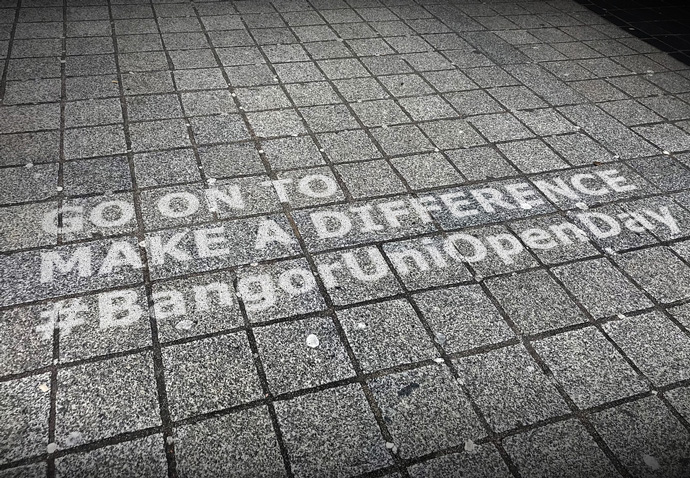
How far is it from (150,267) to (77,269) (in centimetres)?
39

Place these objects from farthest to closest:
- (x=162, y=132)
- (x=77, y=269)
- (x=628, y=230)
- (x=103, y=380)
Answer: (x=162, y=132), (x=628, y=230), (x=77, y=269), (x=103, y=380)

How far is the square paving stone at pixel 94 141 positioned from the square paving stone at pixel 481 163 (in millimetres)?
2549

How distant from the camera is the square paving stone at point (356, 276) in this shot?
2.85 m

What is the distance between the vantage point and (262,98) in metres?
4.68

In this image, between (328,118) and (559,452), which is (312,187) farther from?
(559,452)

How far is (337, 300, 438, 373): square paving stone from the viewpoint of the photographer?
2.53m

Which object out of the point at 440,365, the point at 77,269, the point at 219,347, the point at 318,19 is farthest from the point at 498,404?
the point at 318,19

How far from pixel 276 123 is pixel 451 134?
4.81ft

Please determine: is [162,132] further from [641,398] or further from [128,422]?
[641,398]

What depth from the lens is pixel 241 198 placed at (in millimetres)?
3469

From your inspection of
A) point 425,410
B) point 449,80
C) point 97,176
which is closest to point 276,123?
point 97,176

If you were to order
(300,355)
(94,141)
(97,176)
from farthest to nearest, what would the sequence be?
(94,141) → (97,176) → (300,355)

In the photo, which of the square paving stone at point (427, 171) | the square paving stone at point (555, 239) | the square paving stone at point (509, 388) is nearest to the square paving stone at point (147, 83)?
the square paving stone at point (427, 171)

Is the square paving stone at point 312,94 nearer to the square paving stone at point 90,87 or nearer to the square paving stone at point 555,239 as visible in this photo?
the square paving stone at point 90,87
